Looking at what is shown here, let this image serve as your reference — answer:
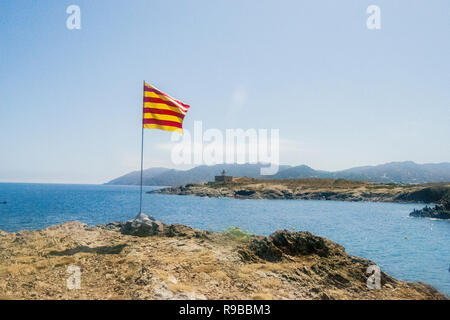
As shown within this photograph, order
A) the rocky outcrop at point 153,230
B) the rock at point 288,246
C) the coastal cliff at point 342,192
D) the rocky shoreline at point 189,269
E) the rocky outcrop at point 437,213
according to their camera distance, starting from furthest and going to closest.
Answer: the coastal cliff at point 342,192 → the rocky outcrop at point 437,213 → the rocky outcrop at point 153,230 → the rock at point 288,246 → the rocky shoreline at point 189,269

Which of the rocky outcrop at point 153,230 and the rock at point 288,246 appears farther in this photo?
the rocky outcrop at point 153,230

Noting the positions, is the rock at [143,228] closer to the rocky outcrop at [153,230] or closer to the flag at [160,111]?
the rocky outcrop at [153,230]

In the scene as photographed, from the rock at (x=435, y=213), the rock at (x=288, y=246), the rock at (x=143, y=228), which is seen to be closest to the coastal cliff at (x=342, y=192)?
the rock at (x=435, y=213)

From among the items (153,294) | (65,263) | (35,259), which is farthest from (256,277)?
(35,259)

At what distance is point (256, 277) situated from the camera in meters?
8.32

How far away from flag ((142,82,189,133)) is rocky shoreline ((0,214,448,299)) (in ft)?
18.1

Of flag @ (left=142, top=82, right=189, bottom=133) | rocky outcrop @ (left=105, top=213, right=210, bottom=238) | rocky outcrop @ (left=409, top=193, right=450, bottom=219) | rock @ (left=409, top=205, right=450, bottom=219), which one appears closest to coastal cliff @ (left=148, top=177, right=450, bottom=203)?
rocky outcrop @ (left=409, top=193, right=450, bottom=219)

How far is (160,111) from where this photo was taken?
13.6 m

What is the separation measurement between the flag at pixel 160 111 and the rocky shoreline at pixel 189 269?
551 centimetres

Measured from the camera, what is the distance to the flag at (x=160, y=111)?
44.0 ft

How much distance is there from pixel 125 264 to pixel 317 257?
275 inches

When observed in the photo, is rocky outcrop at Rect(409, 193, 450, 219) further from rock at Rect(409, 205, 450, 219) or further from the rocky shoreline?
the rocky shoreline

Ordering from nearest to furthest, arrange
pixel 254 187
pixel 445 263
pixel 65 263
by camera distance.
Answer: pixel 65 263 < pixel 445 263 < pixel 254 187
